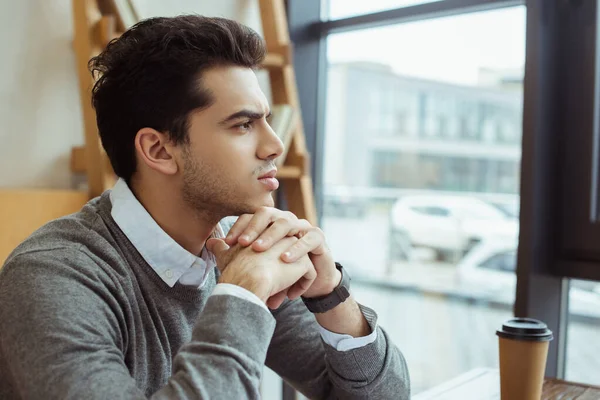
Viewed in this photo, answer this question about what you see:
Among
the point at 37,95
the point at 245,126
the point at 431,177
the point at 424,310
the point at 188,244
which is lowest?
the point at 424,310

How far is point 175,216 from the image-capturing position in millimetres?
1197

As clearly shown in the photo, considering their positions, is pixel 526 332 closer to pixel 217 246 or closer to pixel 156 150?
pixel 217 246

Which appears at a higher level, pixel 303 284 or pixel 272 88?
pixel 272 88

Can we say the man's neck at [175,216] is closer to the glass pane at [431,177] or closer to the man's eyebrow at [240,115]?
the man's eyebrow at [240,115]

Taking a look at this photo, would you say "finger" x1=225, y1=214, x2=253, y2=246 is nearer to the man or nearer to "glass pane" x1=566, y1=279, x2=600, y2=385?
the man

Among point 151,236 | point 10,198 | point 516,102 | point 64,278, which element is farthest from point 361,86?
point 64,278

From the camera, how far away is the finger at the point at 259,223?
1.06 meters

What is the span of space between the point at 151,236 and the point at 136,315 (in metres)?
0.14

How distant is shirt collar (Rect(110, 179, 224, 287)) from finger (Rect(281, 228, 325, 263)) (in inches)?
7.7

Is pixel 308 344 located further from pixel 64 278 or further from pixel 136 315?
pixel 64 278

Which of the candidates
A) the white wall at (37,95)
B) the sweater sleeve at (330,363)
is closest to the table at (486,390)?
the sweater sleeve at (330,363)

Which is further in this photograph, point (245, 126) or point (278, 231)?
point (245, 126)

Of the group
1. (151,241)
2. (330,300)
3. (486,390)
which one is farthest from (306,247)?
(486,390)

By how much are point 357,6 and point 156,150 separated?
139 cm
